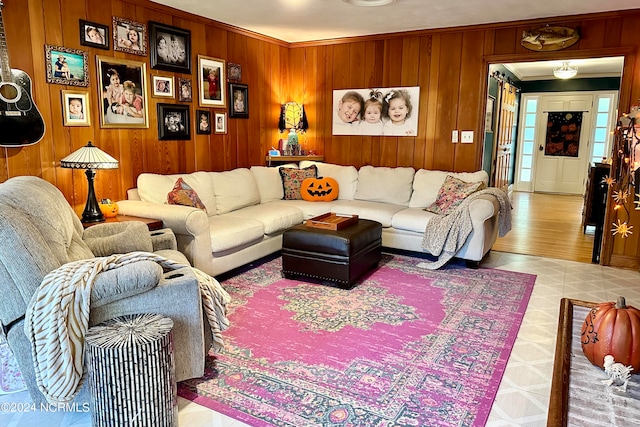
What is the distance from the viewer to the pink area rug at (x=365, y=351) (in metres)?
2.11

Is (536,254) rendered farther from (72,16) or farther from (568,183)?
(568,183)

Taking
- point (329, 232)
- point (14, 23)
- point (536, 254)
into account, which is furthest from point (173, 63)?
point (536, 254)

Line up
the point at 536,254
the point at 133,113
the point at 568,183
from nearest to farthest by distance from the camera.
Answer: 1. the point at 133,113
2. the point at 536,254
3. the point at 568,183

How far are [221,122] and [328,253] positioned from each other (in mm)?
2188

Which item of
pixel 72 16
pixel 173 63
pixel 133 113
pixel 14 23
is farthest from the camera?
pixel 173 63

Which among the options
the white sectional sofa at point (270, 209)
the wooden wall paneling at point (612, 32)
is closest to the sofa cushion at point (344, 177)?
the white sectional sofa at point (270, 209)

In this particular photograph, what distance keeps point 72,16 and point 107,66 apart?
1.39 ft

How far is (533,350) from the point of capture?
268cm

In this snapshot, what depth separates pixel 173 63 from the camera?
4285 mm

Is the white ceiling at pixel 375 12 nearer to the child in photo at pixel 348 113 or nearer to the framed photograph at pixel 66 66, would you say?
A: the child in photo at pixel 348 113

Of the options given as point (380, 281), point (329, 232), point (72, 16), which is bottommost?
point (380, 281)

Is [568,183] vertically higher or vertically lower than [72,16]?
lower

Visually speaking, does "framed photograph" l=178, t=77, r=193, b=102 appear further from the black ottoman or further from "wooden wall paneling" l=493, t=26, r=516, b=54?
"wooden wall paneling" l=493, t=26, r=516, b=54

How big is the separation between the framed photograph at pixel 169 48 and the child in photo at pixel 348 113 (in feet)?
6.51
